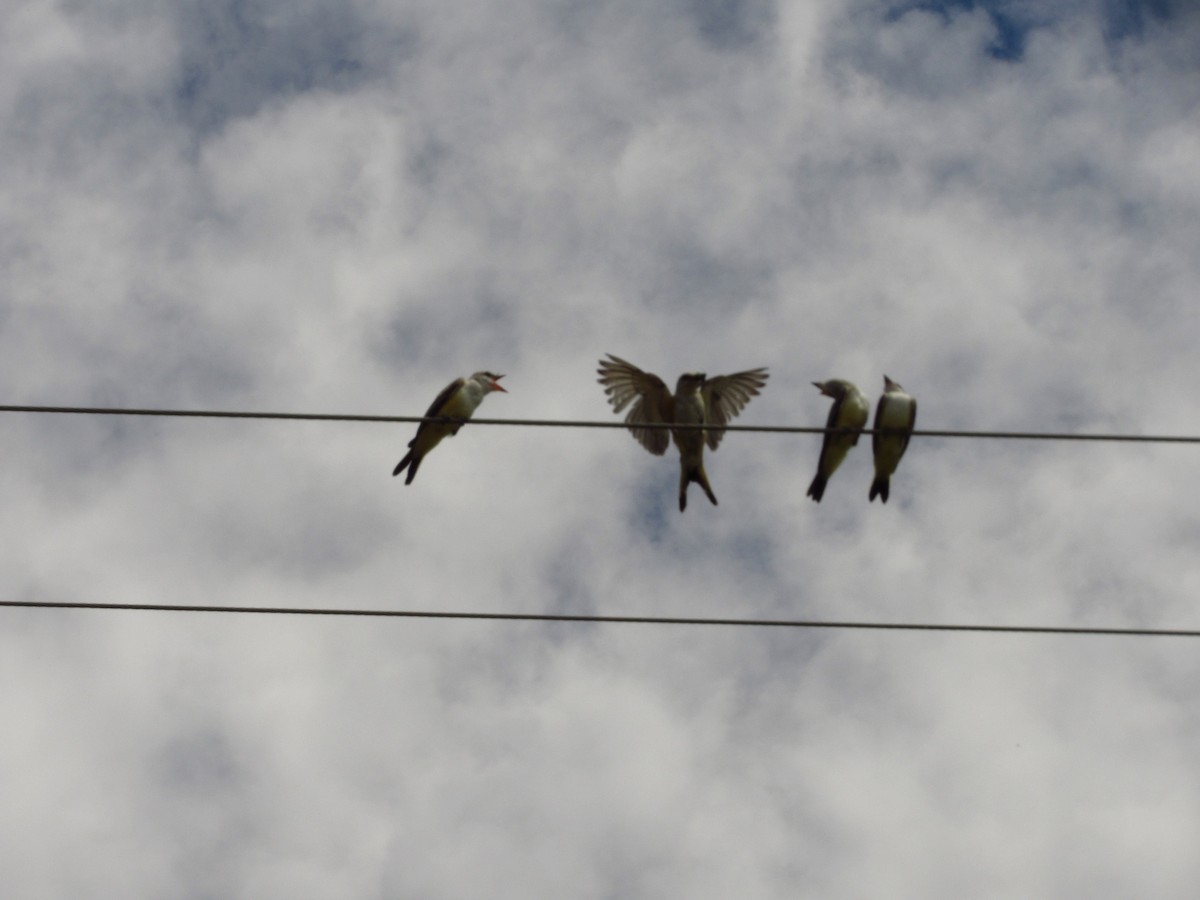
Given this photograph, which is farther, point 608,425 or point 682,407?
point 682,407

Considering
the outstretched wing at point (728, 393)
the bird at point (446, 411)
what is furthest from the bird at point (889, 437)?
the bird at point (446, 411)

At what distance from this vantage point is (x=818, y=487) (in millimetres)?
10031

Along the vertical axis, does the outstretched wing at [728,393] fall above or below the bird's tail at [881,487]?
above

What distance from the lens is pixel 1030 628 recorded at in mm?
6082

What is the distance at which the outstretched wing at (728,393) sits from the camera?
1085cm

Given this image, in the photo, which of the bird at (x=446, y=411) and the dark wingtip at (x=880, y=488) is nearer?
the dark wingtip at (x=880, y=488)

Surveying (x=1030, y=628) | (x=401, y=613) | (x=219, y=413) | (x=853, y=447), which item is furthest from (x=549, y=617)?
(x=853, y=447)

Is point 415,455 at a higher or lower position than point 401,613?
higher

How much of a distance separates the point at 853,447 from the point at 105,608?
5.82m

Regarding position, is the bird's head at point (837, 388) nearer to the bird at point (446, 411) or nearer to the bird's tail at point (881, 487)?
the bird's tail at point (881, 487)

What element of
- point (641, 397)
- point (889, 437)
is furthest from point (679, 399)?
point (889, 437)

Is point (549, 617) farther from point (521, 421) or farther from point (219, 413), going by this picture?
point (219, 413)

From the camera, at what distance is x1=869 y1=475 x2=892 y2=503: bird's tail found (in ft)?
32.3

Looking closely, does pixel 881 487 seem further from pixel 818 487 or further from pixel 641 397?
pixel 641 397
